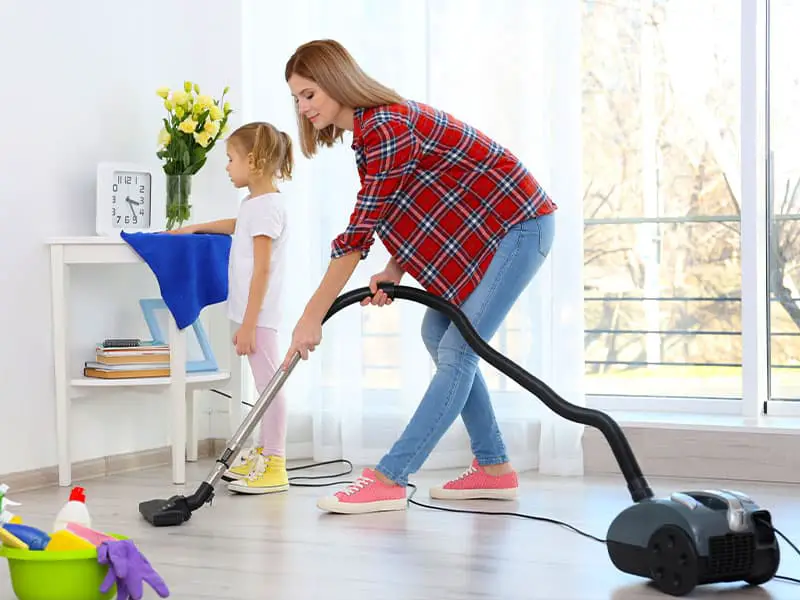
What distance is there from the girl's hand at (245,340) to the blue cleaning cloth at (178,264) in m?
0.15

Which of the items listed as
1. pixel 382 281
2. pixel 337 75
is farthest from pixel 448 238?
pixel 337 75

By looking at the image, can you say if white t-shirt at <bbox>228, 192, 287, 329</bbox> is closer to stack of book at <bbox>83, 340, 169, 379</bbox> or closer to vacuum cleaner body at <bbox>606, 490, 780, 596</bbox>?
stack of book at <bbox>83, 340, 169, 379</bbox>

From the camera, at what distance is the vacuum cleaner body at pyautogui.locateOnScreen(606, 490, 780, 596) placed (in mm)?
1775

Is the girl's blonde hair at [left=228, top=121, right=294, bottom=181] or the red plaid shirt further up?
the girl's blonde hair at [left=228, top=121, right=294, bottom=181]

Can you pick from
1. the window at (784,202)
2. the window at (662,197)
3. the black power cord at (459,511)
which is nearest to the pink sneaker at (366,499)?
the black power cord at (459,511)

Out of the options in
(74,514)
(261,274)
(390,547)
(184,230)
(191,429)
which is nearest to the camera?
(74,514)

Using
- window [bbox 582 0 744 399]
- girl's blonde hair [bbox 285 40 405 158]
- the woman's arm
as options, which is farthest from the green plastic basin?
window [bbox 582 0 744 399]

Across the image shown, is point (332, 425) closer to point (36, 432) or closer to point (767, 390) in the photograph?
point (36, 432)

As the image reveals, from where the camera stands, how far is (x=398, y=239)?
2.60m

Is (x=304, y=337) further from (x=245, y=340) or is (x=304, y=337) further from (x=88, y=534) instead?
(x=88, y=534)

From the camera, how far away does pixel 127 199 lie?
3.13m

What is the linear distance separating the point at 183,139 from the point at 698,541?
1.92m

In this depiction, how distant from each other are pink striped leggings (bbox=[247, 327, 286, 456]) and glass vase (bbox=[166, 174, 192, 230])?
17.4 inches

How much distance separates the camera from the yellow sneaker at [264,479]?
283cm
